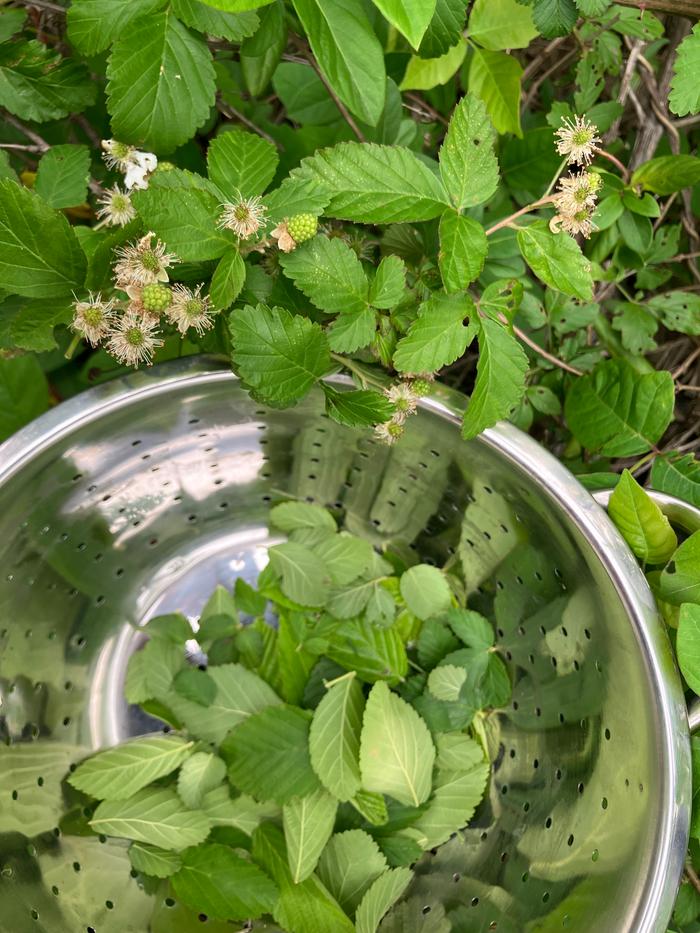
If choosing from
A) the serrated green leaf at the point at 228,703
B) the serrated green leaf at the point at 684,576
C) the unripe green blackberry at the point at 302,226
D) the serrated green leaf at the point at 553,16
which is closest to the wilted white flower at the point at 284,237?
the unripe green blackberry at the point at 302,226

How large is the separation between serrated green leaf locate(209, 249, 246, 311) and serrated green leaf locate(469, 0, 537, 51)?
293mm

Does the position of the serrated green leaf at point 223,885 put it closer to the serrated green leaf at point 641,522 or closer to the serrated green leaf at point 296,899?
the serrated green leaf at point 296,899

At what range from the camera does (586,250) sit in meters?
0.61

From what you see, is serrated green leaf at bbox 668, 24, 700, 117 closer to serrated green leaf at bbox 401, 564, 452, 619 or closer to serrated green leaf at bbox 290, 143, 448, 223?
serrated green leaf at bbox 290, 143, 448, 223

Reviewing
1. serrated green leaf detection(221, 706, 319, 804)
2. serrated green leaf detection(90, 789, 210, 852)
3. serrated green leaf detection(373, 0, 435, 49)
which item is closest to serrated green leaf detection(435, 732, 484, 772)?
serrated green leaf detection(221, 706, 319, 804)

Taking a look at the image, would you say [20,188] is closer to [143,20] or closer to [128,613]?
[143,20]

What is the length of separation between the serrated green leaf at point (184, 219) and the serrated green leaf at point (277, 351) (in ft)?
0.12

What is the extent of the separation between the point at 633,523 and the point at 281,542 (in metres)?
0.37

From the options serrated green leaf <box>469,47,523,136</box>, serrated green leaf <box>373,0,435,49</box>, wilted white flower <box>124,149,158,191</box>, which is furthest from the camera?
serrated green leaf <box>469,47,523,136</box>

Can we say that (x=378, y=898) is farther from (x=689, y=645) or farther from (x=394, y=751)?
(x=689, y=645)

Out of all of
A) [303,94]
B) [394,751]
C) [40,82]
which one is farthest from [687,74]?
[394,751]

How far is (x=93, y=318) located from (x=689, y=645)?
16.2 inches

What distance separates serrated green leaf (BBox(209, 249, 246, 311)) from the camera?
38cm

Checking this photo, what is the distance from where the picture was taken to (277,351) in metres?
0.40
